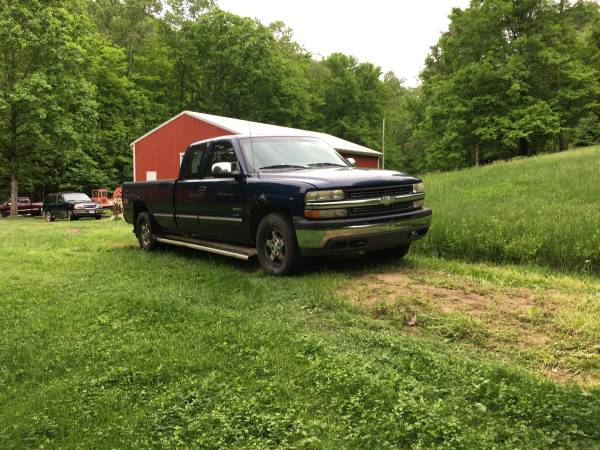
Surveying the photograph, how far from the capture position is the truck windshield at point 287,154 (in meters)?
7.06

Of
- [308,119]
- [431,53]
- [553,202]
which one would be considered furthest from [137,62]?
[553,202]

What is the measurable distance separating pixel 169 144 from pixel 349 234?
927 inches

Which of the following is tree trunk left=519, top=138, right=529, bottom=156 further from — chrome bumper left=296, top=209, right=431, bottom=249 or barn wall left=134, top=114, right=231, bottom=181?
chrome bumper left=296, top=209, right=431, bottom=249

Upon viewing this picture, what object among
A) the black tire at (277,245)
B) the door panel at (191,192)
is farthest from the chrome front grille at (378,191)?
the door panel at (191,192)

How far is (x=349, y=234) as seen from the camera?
5848 mm

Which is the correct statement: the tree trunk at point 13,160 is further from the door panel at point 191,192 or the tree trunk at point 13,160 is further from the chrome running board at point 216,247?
the door panel at point 191,192

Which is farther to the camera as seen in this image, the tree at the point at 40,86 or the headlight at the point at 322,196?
the tree at the point at 40,86

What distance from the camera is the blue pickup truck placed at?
5.88m

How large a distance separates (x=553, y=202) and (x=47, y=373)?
9.09m

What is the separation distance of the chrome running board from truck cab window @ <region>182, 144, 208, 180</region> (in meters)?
1.01

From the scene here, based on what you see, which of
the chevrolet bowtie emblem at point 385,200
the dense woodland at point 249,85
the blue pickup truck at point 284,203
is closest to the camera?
A: the blue pickup truck at point 284,203

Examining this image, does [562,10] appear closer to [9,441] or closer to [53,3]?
[53,3]

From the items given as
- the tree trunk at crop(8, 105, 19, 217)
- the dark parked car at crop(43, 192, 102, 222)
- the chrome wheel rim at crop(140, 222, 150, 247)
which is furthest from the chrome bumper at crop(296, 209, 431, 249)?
the tree trunk at crop(8, 105, 19, 217)

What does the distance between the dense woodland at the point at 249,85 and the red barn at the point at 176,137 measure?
5122 millimetres
